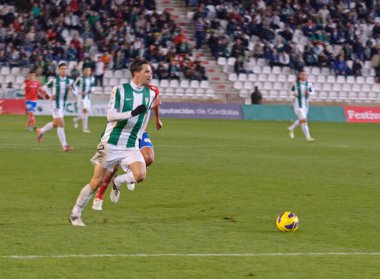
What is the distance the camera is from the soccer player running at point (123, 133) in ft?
33.7

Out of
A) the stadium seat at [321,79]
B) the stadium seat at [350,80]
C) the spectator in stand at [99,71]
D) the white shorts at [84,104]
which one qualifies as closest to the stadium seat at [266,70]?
the stadium seat at [321,79]

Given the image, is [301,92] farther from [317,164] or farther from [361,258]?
[361,258]

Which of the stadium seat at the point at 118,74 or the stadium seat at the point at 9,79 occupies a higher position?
the stadium seat at the point at 118,74

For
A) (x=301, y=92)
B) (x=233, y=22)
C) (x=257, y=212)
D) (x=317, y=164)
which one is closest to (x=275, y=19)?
(x=233, y=22)

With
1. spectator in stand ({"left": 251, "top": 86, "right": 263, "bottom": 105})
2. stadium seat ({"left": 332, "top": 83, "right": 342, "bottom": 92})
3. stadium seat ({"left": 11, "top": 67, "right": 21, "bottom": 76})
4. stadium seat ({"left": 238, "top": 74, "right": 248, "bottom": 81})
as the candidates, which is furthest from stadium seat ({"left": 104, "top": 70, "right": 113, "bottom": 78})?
stadium seat ({"left": 332, "top": 83, "right": 342, "bottom": 92})

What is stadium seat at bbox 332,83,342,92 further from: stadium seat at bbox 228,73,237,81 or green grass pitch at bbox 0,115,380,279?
green grass pitch at bbox 0,115,380,279

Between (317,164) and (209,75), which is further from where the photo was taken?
(209,75)

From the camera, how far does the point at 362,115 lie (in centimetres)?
4353

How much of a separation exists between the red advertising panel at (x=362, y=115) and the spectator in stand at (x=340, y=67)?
469 cm

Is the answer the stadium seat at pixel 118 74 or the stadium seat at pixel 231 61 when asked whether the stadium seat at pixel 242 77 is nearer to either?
the stadium seat at pixel 231 61

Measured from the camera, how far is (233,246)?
9031 mm

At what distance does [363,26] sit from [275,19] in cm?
568

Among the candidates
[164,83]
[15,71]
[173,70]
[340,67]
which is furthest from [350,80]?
[15,71]

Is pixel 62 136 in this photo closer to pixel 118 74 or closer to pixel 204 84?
pixel 118 74
